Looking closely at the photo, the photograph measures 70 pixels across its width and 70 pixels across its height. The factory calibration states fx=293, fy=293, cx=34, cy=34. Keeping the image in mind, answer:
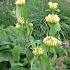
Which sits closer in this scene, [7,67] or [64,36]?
[7,67]

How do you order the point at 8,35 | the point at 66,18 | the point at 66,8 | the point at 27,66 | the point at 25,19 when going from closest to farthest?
the point at 25,19 < the point at 27,66 < the point at 8,35 < the point at 66,18 < the point at 66,8

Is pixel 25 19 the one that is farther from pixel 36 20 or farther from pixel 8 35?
pixel 36 20

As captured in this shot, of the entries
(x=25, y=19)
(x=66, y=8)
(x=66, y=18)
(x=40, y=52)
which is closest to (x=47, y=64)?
(x=40, y=52)

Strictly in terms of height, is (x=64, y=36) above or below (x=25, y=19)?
below

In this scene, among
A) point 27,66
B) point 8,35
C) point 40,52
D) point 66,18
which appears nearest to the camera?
point 40,52

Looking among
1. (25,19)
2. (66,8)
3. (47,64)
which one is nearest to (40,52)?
(47,64)

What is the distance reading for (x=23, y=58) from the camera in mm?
3246

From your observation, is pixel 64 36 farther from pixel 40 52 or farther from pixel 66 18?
pixel 40 52

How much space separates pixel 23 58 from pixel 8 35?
34 centimetres

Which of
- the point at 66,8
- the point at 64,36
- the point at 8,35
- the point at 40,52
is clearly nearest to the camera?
the point at 40,52

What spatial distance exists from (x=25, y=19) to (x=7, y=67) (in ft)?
3.48

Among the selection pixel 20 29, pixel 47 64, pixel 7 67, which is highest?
pixel 20 29

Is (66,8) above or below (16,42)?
above

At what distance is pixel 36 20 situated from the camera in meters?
4.87
